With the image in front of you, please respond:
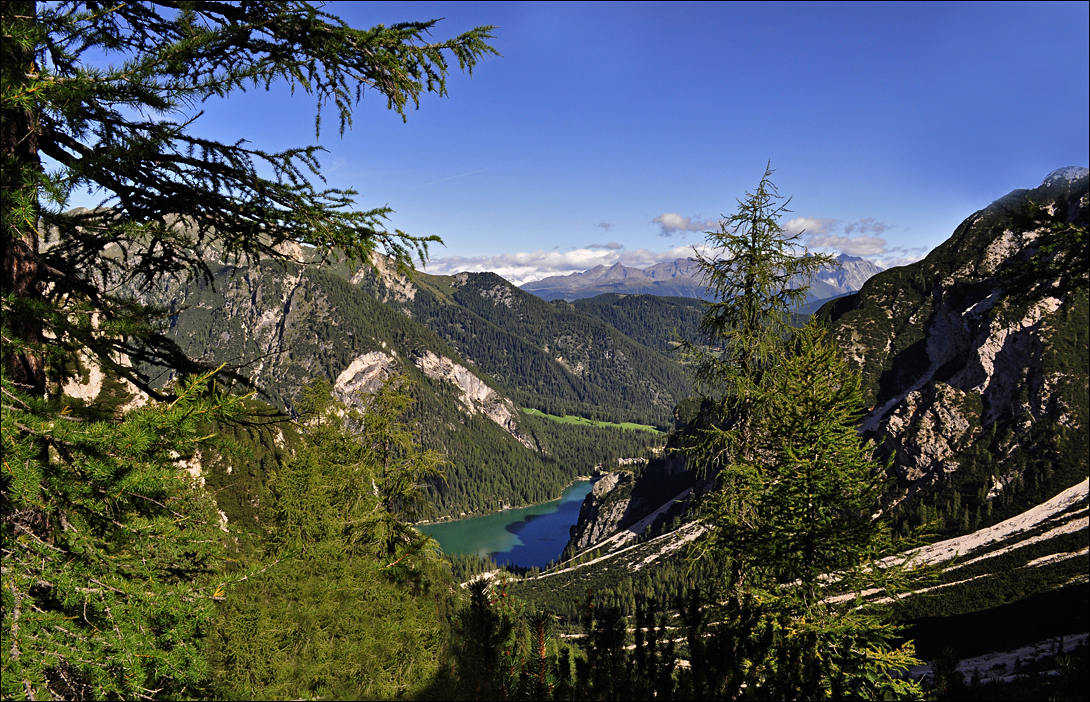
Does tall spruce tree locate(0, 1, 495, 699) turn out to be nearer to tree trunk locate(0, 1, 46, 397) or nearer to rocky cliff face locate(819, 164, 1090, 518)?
tree trunk locate(0, 1, 46, 397)

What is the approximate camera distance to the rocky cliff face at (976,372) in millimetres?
120625

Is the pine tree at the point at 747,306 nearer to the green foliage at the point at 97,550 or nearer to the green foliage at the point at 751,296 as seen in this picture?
the green foliage at the point at 751,296

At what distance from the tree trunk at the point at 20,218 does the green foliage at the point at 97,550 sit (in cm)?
78

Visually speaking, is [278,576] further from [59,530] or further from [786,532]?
[786,532]

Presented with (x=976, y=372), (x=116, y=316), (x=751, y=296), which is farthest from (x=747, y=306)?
(x=976, y=372)

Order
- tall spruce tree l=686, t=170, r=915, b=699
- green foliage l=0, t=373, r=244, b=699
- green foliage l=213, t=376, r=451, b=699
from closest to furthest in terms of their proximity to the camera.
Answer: green foliage l=0, t=373, r=244, b=699 → tall spruce tree l=686, t=170, r=915, b=699 → green foliage l=213, t=376, r=451, b=699

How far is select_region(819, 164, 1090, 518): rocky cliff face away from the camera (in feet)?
396

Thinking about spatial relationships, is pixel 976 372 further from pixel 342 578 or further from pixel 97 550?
pixel 97 550

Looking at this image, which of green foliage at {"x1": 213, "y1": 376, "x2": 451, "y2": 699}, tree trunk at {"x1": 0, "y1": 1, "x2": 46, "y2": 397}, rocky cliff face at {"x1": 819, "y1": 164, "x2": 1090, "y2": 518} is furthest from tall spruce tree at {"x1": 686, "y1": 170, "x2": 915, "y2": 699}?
rocky cliff face at {"x1": 819, "y1": 164, "x2": 1090, "y2": 518}

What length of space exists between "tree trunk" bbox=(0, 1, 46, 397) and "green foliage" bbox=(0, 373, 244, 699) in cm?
78

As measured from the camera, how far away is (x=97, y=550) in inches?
175

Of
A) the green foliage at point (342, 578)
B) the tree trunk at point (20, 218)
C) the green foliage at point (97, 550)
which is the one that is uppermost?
the tree trunk at point (20, 218)

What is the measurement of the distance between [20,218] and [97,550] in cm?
262

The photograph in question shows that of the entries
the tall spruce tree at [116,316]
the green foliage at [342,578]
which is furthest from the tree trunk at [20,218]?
the green foliage at [342,578]
